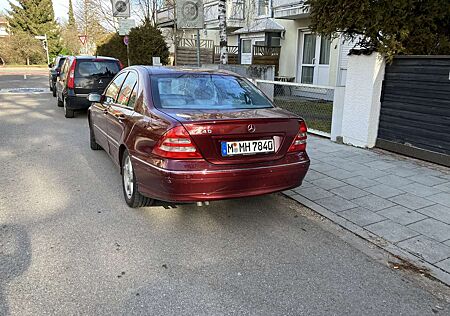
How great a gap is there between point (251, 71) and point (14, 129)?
258 inches

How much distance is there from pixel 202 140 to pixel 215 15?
22.1 metres

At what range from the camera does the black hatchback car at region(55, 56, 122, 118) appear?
34.1ft

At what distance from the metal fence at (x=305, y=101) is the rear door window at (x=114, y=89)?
181 inches

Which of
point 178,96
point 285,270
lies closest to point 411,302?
point 285,270

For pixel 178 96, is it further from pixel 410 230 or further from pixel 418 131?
pixel 418 131

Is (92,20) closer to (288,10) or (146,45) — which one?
(146,45)

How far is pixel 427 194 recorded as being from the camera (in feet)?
16.0

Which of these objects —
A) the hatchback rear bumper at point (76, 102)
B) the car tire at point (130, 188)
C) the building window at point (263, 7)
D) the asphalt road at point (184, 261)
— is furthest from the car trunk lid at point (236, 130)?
the building window at point (263, 7)

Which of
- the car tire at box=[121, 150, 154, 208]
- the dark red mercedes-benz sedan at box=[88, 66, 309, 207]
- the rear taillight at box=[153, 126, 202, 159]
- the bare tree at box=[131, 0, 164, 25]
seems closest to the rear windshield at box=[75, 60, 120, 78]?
the dark red mercedes-benz sedan at box=[88, 66, 309, 207]

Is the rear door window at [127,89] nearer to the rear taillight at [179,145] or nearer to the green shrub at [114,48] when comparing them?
the rear taillight at [179,145]

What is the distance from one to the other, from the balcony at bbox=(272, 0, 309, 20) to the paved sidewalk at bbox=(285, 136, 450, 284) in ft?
32.1

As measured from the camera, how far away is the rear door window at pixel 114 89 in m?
5.32

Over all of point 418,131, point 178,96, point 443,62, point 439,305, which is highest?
point 443,62

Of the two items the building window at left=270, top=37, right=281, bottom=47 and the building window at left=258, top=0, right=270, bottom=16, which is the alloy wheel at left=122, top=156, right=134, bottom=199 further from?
the building window at left=258, top=0, right=270, bottom=16
